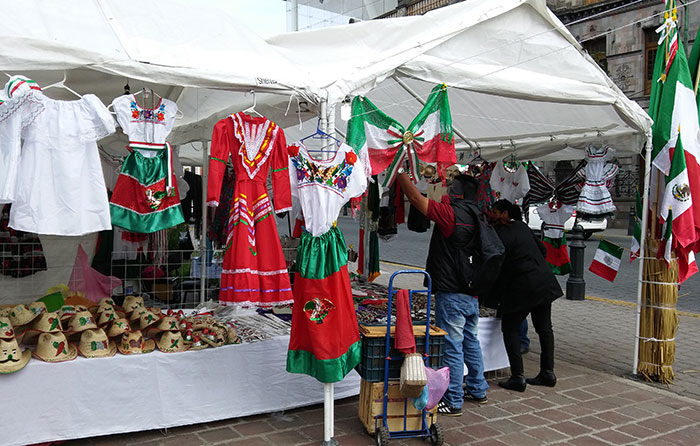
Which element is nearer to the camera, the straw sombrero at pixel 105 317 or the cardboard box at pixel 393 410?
the cardboard box at pixel 393 410

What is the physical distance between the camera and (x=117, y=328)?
13.4 feet

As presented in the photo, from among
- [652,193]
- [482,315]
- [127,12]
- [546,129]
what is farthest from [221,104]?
[652,193]

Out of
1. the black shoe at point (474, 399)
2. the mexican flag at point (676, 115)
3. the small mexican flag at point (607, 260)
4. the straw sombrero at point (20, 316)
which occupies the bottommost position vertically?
the black shoe at point (474, 399)

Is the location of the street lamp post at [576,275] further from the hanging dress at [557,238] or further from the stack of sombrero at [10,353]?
the stack of sombrero at [10,353]

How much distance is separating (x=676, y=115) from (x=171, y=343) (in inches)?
190

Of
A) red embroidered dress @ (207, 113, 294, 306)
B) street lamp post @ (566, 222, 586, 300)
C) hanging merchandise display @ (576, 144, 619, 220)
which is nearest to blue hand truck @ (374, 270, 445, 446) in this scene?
red embroidered dress @ (207, 113, 294, 306)

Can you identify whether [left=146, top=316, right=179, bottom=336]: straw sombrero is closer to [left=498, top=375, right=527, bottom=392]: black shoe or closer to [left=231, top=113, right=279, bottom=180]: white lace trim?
[left=231, top=113, right=279, bottom=180]: white lace trim

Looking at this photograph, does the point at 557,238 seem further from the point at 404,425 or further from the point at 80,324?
the point at 80,324

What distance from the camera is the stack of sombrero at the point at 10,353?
11.6 feet

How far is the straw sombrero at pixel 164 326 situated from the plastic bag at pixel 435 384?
1.91 m

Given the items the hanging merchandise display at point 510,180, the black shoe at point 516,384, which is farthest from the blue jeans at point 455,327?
the hanging merchandise display at point 510,180

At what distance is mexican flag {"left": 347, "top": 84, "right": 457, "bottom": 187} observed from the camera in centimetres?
420

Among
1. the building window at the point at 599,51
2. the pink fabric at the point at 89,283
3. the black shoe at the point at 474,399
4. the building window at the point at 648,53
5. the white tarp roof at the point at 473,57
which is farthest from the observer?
the building window at the point at 599,51

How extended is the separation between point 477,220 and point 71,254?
16.7 ft
